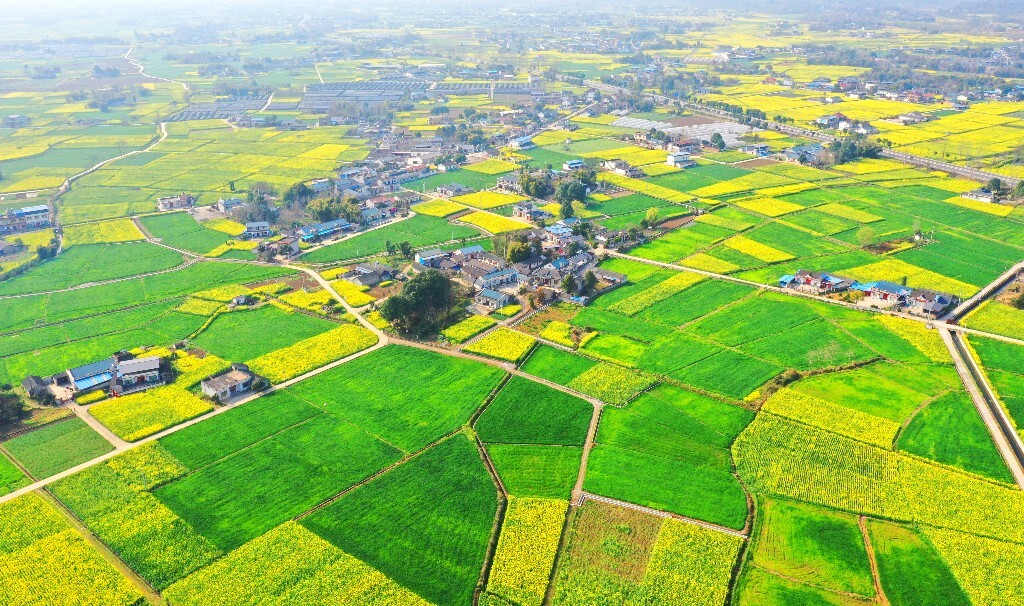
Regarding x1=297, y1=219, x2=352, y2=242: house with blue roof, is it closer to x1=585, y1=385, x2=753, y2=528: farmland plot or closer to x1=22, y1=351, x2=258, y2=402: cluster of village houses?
x1=22, y1=351, x2=258, y2=402: cluster of village houses

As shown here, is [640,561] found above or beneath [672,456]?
beneath

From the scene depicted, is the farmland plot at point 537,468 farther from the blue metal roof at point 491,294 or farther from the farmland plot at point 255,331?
A: the farmland plot at point 255,331

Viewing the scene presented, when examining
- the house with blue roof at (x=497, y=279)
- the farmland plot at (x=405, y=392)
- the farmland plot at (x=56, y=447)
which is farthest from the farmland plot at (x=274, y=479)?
the house with blue roof at (x=497, y=279)

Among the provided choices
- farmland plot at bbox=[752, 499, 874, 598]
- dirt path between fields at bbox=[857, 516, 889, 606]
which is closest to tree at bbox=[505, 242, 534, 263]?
farmland plot at bbox=[752, 499, 874, 598]

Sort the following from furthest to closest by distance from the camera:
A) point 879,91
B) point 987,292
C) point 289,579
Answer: point 879,91 < point 987,292 < point 289,579

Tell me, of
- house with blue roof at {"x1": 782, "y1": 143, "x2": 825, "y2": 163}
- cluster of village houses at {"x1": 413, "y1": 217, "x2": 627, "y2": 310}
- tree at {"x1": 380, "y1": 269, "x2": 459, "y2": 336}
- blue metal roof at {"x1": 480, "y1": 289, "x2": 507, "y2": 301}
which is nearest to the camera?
tree at {"x1": 380, "y1": 269, "x2": 459, "y2": 336}

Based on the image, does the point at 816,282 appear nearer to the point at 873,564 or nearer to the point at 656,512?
the point at 873,564

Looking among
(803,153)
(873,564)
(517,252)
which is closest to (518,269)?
(517,252)
